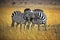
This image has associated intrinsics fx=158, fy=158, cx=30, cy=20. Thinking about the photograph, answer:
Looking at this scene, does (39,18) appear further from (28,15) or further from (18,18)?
(18,18)

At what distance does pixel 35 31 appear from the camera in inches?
73.4

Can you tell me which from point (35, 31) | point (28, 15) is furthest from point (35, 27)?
point (28, 15)

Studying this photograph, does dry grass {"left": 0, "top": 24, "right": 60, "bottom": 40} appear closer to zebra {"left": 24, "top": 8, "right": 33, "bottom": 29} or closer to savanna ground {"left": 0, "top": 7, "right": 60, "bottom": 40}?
savanna ground {"left": 0, "top": 7, "right": 60, "bottom": 40}

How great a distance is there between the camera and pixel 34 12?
6.18 feet

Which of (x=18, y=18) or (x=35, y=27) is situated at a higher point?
(x=18, y=18)

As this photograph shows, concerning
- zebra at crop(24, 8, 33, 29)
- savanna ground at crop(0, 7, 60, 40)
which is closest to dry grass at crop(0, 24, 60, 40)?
savanna ground at crop(0, 7, 60, 40)

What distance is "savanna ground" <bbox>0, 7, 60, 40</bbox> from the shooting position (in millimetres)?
1855

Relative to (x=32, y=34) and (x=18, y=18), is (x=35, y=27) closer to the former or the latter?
(x=32, y=34)

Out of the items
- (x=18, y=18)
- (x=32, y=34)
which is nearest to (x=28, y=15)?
(x=18, y=18)

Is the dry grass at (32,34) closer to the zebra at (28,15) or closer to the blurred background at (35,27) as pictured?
the blurred background at (35,27)

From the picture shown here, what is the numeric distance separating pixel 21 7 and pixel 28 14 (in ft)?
0.40

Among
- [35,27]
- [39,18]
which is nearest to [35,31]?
[35,27]

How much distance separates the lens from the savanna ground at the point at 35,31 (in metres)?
1.86

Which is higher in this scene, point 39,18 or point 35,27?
point 39,18
